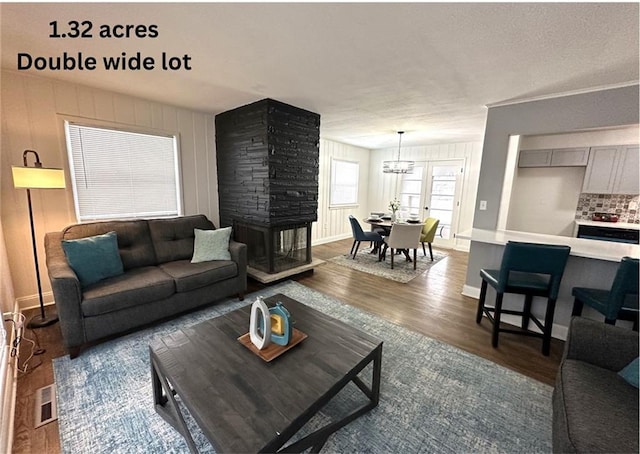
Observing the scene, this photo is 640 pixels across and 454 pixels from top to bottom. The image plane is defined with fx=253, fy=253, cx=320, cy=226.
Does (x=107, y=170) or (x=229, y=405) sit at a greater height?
(x=107, y=170)

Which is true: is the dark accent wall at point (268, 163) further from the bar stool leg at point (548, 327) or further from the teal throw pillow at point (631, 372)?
the teal throw pillow at point (631, 372)

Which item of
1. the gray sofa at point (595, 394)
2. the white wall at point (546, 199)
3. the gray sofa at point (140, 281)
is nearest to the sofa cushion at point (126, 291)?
the gray sofa at point (140, 281)

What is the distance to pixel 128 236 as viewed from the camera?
280 centimetres

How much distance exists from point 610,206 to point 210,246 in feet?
19.7

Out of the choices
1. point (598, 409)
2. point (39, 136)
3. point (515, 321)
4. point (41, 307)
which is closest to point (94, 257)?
point (41, 307)

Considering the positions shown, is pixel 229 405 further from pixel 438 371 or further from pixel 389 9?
pixel 389 9

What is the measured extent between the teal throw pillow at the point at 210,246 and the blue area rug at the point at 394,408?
1.00m

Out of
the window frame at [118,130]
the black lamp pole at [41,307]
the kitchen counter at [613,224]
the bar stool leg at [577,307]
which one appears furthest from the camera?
the kitchen counter at [613,224]

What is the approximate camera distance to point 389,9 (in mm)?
1450

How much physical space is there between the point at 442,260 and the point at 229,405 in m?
4.72

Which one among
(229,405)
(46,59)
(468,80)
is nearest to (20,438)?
(229,405)

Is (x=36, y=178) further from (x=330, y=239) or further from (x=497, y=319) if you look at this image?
(x=330, y=239)

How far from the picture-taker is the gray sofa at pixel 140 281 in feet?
6.52

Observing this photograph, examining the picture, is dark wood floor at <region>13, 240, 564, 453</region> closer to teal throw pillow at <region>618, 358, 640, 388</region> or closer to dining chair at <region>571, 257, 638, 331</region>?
dining chair at <region>571, 257, 638, 331</region>
